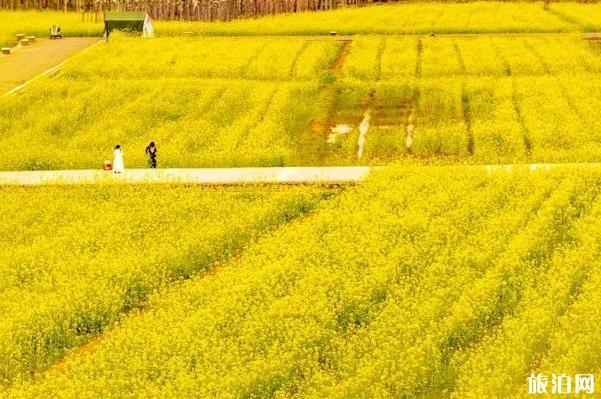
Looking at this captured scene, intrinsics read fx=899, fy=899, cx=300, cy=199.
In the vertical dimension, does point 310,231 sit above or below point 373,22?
below

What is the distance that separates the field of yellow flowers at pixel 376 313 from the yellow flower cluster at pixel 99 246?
238mm

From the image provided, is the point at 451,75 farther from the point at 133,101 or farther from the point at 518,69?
the point at 133,101

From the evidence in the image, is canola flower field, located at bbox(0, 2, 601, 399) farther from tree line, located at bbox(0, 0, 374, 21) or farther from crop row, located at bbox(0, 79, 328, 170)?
tree line, located at bbox(0, 0, 374, 21)

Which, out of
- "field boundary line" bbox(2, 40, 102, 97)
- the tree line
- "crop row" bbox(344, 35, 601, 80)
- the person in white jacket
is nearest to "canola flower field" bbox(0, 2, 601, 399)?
"crop row" bbox(344, 35, 601, 80)

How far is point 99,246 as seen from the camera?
21.3 meters

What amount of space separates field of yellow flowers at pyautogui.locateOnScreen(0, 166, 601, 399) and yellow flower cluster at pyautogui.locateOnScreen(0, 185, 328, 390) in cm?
24

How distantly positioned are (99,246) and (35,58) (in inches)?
887

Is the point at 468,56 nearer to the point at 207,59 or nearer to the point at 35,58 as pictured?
the point at 207,59

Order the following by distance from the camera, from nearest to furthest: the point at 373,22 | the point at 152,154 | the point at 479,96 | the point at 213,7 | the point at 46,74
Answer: the point at 152,154
the point at 479,96
the point at 46,74
the point at 373,22
the point at 213,7

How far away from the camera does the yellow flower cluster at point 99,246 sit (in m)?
17.6

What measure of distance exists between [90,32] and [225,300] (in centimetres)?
3214

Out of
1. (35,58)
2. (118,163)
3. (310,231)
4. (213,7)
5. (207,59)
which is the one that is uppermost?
(213,7)

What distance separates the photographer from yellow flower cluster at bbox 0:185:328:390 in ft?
57.8

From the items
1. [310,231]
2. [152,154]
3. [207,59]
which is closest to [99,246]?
[310,231]
